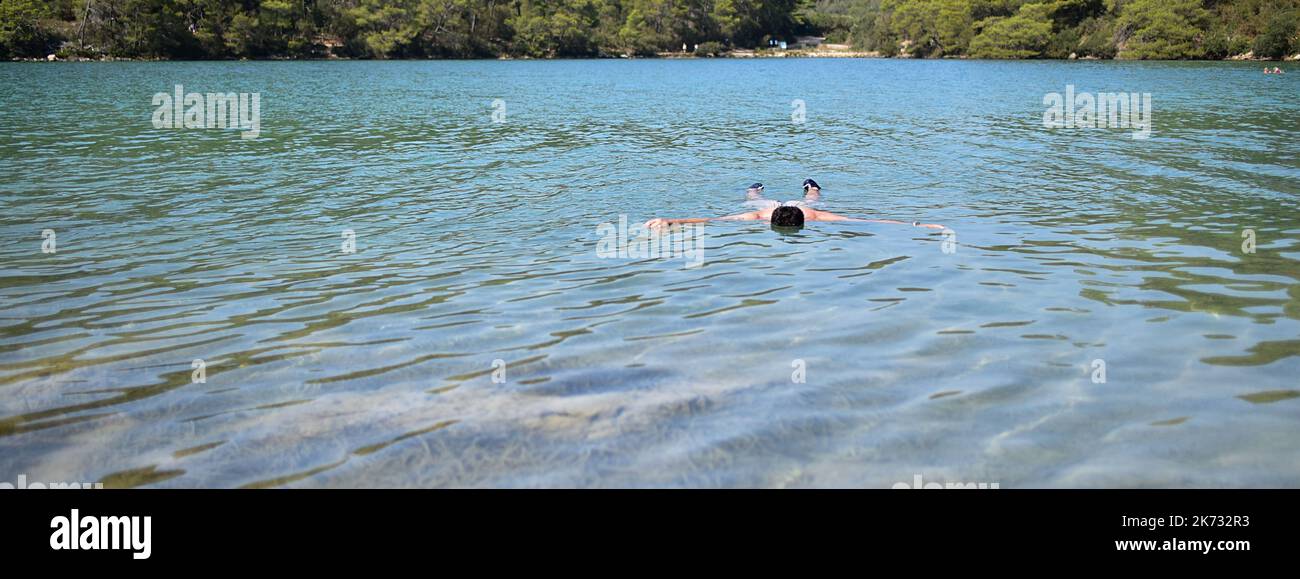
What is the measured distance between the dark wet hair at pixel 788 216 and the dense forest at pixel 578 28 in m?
92.8

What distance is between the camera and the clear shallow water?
5.58m

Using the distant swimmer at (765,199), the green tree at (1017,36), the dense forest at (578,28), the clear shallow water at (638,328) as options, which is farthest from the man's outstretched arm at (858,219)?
the green tree at (1017,36)

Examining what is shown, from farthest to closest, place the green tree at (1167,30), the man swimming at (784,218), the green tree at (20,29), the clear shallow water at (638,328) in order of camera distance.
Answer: the green tree at (1167,30) → the green tree at (20,29) → the man swimming at (784,218) → the clear shallow water at (638,328)

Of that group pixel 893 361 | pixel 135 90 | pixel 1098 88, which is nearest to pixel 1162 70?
pixel 1098 88

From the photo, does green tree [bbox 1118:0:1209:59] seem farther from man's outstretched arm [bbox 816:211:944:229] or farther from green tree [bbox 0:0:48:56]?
green tree [bbox 0:0:48:56]

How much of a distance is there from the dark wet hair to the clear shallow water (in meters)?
0.43

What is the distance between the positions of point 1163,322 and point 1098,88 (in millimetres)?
48055

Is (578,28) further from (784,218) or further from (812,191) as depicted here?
(784,218)

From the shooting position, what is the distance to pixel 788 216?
1288 cm

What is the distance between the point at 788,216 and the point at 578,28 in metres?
125

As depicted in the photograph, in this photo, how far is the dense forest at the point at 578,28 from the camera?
294ft

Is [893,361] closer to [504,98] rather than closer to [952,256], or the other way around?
[952,256]

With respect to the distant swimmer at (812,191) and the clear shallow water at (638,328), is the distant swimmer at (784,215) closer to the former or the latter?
the distant swimmer at (812,191)
